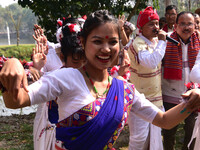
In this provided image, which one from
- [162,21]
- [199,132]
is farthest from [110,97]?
[162,21]

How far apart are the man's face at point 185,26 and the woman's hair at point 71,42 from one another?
4.83 ft

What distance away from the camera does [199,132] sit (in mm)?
2475

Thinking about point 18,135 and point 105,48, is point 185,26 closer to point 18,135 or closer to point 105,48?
point 105,48

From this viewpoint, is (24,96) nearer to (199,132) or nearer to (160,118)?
(160,118)

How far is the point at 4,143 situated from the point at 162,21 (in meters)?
4.10

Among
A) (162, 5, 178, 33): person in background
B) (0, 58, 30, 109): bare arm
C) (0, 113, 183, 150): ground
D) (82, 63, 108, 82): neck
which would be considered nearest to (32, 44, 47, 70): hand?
(82, 63, 108, 82): neck

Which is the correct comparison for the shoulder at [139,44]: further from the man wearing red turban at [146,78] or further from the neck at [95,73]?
the neck at [95,73]

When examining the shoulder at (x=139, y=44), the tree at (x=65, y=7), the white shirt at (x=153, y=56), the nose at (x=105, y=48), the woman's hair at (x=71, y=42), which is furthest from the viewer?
the tree at (x=65, y=7)

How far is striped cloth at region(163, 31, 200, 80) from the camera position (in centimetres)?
343

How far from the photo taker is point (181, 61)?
11.4 ft

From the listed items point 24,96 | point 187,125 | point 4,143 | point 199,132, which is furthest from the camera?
point 4,143

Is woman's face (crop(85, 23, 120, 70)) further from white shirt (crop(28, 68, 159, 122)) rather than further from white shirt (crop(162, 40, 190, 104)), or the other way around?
white shirt (crop(162, 40, 190, 104))

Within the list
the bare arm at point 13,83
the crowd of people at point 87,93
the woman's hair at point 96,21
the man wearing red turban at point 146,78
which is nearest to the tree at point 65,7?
the man wearing red turban at point 146,78

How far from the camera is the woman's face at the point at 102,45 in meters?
1.67
